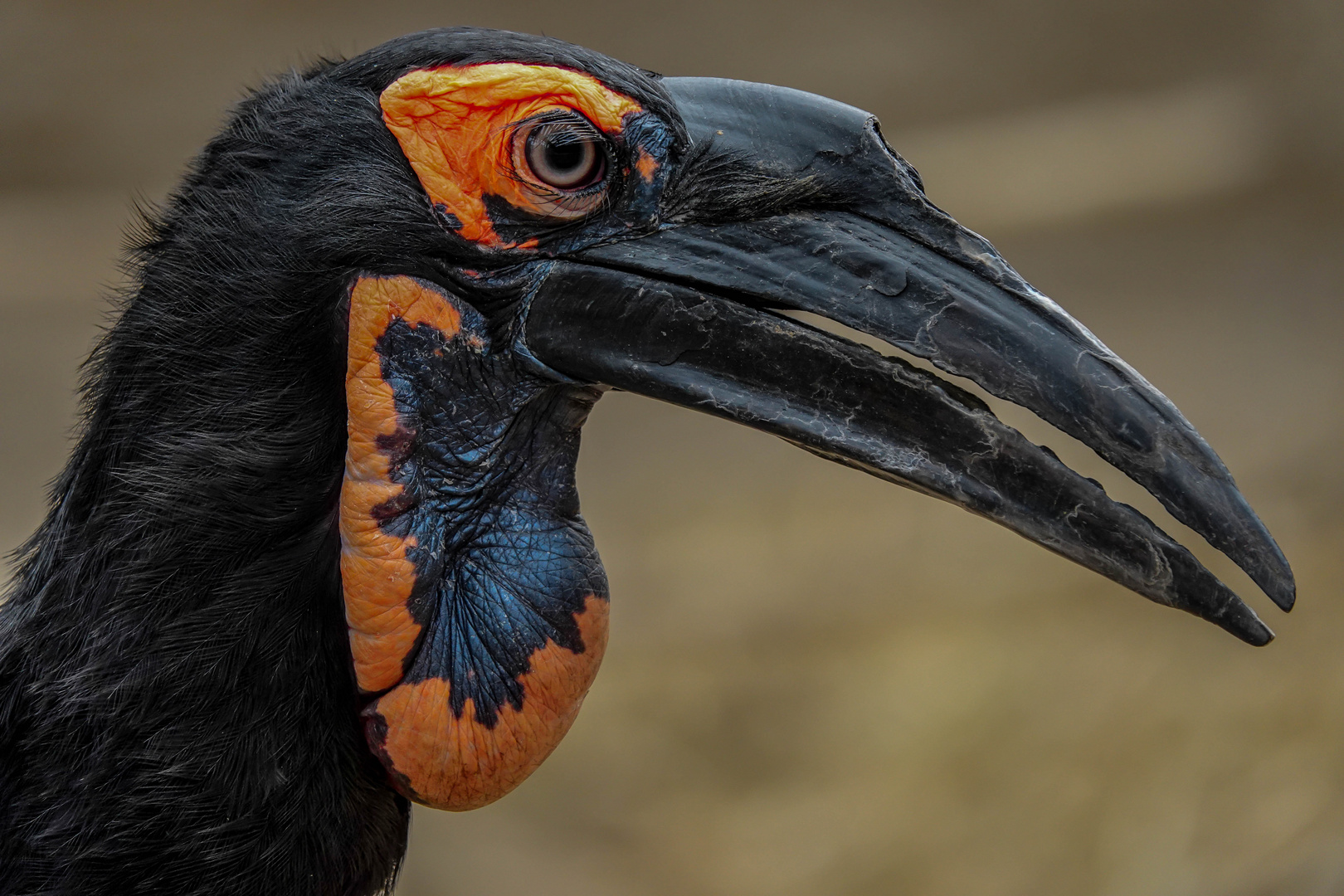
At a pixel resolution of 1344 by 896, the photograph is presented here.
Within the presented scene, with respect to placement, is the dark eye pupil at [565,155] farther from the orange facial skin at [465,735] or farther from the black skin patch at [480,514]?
the orange facial skin at [465,735]

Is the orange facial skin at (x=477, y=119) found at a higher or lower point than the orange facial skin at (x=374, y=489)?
higher

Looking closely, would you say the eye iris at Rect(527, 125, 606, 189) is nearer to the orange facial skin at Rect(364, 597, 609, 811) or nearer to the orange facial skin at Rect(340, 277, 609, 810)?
the orange facial skin at Rect(340, 277, 609, 810)

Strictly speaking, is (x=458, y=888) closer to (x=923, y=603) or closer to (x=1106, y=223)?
(x=923, y=603)

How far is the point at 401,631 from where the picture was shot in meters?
1.78

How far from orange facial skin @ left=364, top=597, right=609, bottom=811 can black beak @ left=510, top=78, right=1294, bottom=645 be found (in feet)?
1.57

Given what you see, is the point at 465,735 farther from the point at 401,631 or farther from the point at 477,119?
the point at 477,119

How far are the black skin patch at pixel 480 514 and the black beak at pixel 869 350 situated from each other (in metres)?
0.12

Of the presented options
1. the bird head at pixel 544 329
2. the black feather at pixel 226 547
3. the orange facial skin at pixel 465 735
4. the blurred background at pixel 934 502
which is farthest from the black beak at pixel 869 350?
the blurred background at pixel 934 502

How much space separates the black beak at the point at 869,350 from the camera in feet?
5.50

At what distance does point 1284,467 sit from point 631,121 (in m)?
4.61

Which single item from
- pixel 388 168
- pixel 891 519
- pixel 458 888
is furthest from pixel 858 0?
pixel 388 168

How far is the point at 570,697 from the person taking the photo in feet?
6.16

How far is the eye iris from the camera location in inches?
68.8

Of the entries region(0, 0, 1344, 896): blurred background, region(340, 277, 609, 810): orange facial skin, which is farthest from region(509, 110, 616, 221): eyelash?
region(0, 0, 1344, 896): blurred background
